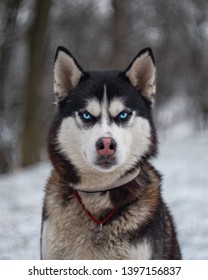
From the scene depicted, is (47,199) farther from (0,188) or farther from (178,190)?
(0,188)

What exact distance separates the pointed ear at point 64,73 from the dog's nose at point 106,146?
643 millimetres

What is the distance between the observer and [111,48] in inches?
704

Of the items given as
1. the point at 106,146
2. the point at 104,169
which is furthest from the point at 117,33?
the point at 106,146

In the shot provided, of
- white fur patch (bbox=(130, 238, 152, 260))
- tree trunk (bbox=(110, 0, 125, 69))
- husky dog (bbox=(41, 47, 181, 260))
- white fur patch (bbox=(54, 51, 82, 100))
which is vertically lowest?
white fur patch (bbox=(130, 238, 152, 260))

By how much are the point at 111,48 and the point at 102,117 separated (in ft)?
47.8

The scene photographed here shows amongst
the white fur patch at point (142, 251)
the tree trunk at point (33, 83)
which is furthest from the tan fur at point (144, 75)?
the tree trunk at point (33, 83)

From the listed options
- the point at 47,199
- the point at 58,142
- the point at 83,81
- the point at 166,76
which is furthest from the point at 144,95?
the point at 166,76

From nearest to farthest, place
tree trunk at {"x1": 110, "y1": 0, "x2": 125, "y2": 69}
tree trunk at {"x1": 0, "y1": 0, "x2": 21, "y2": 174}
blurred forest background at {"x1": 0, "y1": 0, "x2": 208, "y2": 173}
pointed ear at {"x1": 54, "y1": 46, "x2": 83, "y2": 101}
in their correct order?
pointed ear at {"x1": 54, "y1": 46, "x2": 83, "y2": 101} < tree trunk at {"x1": 0, "y1": 0, "x2": 21, "y2": 174} < blurred forest background at {"x1": 0, "y1": 0, "x2": 208, "y2": 173} < tree trunk at {"x1": 110, "y1": 0, "x2": 125, "y2": 69}

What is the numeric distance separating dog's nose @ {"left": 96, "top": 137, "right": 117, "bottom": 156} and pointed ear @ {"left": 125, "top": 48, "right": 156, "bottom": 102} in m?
0.65

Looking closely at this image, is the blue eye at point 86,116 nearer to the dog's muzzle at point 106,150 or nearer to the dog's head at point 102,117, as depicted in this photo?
the dog's head at point 102,117

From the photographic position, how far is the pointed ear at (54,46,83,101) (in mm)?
3857

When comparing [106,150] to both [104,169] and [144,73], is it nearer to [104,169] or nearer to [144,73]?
[104,169]

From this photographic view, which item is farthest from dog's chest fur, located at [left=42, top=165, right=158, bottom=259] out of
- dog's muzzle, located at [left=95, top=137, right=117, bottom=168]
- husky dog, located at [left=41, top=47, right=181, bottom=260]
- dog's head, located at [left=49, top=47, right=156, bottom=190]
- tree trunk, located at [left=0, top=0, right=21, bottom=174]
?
tree trunk, located at [left=0, top=0, right=21, bottom=174]

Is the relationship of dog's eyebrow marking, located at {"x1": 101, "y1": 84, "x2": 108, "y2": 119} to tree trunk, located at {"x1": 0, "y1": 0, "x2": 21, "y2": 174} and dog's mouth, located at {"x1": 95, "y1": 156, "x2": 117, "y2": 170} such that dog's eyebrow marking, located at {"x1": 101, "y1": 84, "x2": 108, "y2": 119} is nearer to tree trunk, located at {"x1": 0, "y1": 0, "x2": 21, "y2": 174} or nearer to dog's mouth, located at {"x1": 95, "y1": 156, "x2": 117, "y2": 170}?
dog's mouth, located at {"x1": 95, "y1": 156, "x2": 117, "y2": 170}
